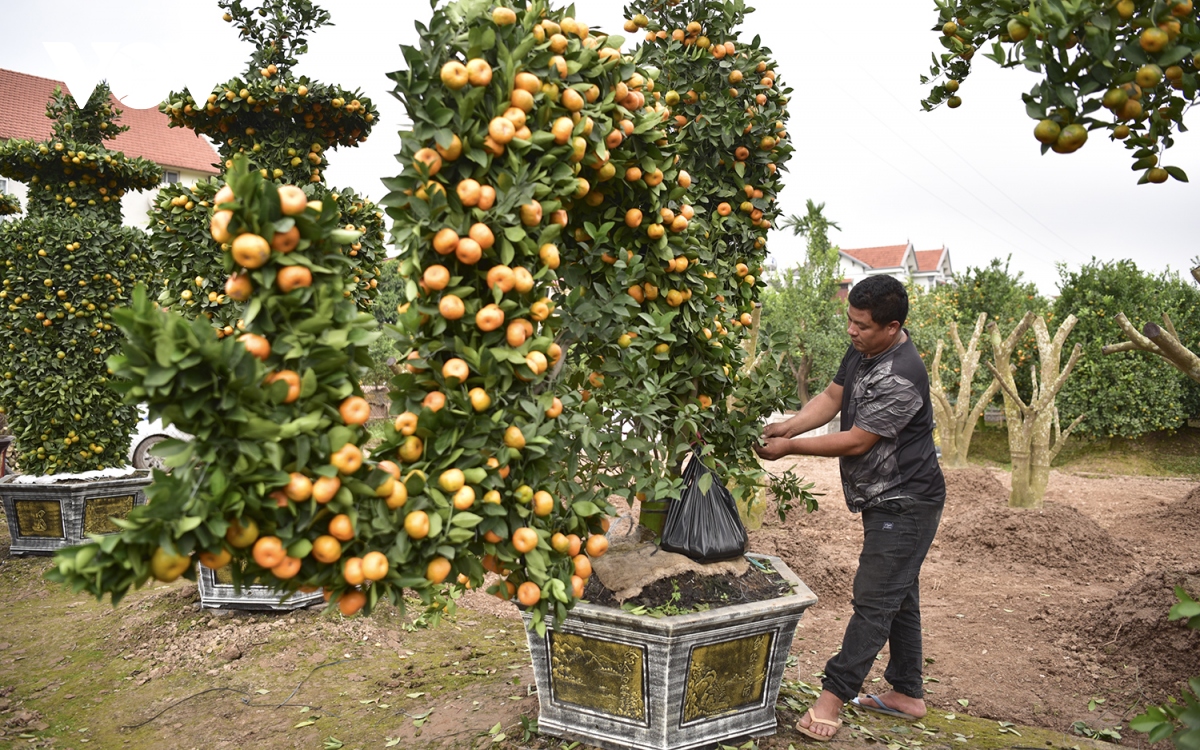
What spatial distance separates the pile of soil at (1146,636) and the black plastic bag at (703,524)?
2448 millimetres

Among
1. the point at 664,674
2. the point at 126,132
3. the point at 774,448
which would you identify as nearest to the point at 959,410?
the point at 774,448

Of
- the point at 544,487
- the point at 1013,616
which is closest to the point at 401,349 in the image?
the point at 544,487

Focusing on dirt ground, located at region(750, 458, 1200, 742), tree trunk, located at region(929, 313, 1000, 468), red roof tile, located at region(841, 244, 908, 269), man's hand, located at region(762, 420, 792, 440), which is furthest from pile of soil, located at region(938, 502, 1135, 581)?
red roof tile, located at region(841, 244, 908, 269)

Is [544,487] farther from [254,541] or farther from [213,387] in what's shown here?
[213,387]

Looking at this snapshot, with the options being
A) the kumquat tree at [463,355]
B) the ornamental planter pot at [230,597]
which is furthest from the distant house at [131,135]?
the kumquat tree at [463,355]

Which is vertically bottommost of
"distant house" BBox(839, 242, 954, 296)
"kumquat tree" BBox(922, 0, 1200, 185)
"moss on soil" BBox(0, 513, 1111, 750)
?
"moss on soil" BBox(0, 513, 1111, 750)

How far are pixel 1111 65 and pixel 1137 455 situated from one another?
14660 millimetres

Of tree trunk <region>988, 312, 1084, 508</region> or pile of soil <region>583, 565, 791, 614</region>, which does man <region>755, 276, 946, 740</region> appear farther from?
tree trunk <region>988, 312, 1084, 508</region>

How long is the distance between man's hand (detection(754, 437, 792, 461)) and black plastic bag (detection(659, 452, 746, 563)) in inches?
10.7

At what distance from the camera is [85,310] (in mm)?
6930

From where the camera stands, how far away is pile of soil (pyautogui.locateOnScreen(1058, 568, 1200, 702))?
4133mm

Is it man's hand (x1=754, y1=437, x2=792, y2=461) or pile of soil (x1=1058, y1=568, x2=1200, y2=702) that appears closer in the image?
man's hand (x1=754, y1=437, x2=792, y2=461)

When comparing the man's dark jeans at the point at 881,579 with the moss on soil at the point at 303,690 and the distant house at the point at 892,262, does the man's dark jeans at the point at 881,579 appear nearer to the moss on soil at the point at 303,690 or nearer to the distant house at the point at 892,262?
the moss on soil at the point at 303,690

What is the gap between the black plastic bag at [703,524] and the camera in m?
3.40
